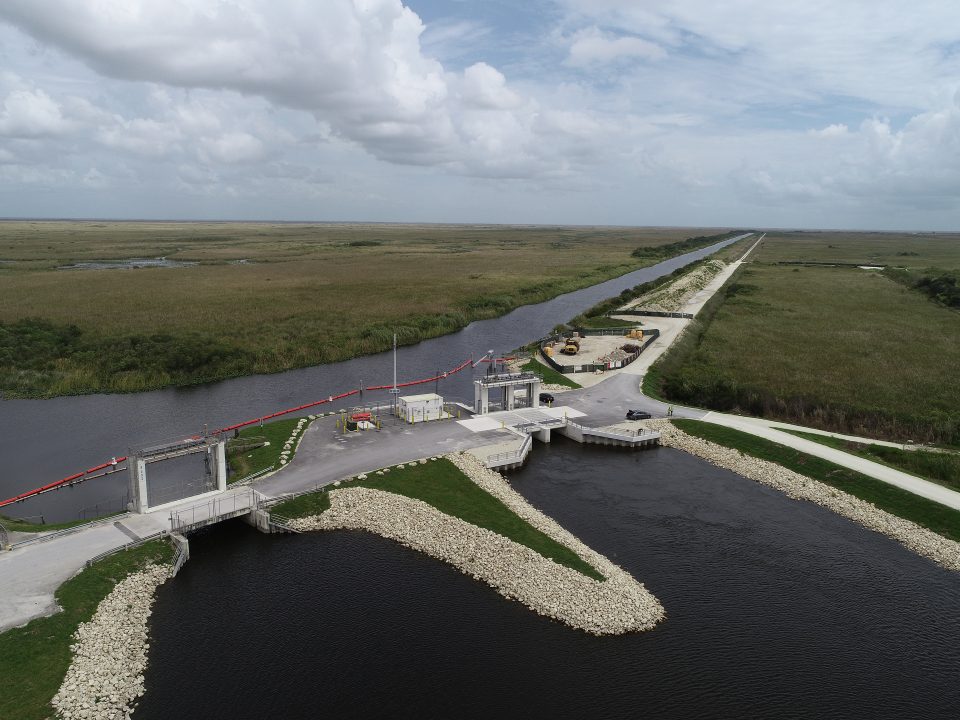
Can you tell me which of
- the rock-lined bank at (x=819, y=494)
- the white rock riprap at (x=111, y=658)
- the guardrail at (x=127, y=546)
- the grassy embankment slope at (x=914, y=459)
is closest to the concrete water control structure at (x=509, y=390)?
the rock-lined bank at (x=819, y=494)

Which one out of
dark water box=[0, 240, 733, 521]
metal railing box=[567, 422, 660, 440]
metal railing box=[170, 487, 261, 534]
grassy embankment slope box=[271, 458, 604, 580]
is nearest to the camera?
grassy embankment slope box=[271, 458, 604, 580]

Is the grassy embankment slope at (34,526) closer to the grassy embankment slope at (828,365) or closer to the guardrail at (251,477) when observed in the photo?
the guardrail at (251,477)

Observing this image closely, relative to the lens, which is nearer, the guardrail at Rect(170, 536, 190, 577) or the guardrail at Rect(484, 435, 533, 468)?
the guardrail at Rect(170, 536, 190, 577)

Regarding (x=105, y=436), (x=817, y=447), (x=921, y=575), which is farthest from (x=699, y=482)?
(x=105, y=436)

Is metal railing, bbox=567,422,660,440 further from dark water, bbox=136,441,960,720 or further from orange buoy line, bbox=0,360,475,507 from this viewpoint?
orange buoy line, bbox=0,360,475,507

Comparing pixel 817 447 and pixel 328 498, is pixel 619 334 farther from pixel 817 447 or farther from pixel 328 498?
pixel 328 498

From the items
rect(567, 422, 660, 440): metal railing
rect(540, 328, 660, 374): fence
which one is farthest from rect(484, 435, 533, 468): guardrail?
rect(540, 328, 660, 374): fence

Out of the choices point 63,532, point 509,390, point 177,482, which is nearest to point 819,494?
point 509,390
